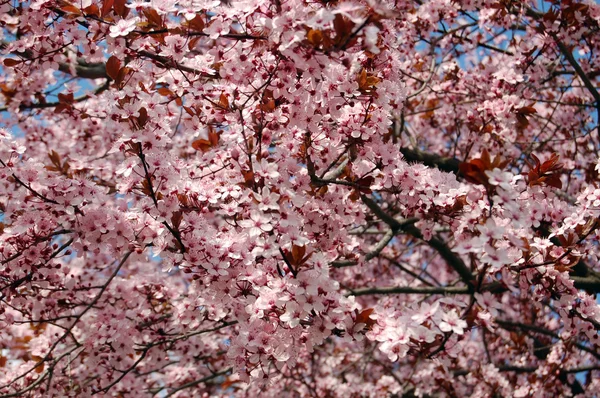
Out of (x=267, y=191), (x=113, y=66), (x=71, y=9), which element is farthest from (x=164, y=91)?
(x=267, y=191)

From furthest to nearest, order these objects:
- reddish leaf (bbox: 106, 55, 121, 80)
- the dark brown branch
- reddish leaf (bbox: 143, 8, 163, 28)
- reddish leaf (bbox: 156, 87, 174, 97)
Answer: the dark brown branch
reddish leaf (bbox: 156, 87, 174, 97)
reddish leaf (bbox: 106, 55, 121, 80)
reddish leaf (bbox: 143, 8, 163, 28)

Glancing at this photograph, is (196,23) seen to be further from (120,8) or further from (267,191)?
(267,191)

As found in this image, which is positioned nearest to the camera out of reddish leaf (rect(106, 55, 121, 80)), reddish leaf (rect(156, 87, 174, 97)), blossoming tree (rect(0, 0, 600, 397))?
blossoming tree (rect(0, 0, 600, 397))

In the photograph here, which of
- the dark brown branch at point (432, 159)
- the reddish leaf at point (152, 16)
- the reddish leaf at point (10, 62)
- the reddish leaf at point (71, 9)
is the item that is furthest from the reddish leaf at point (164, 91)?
the dark brown branch at point (432, 159)

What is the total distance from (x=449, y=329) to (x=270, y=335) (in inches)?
33.4

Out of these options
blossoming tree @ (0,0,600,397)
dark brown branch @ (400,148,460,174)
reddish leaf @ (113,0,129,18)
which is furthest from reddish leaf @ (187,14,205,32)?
dark brown branch @ (400,148,460,174)

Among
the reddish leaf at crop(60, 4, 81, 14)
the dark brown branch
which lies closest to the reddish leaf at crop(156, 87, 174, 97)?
the reddish leaf at crop(60, 4, 81, 14)

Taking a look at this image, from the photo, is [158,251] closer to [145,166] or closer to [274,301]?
[145,166]

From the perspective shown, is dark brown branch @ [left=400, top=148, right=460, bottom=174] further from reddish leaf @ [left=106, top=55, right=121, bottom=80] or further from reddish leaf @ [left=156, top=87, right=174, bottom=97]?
reddish leaf @ [left=106, top=55, right=121, bottom=80]

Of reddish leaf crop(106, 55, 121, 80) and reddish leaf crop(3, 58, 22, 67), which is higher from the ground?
reddish leaf crop(106, 55, 121, 80)

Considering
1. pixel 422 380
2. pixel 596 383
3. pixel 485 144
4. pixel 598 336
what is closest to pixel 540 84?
pixel 485 144

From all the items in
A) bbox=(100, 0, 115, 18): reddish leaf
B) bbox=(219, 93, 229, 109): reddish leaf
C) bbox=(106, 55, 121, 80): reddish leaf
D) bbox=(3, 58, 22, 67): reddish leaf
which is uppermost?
bbox=(100, 0, 115, 18): reddish leaf

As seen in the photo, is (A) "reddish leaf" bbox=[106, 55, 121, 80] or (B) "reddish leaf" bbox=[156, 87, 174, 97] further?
(B) "reddish leaf" bbox=[156, 87, 174, 97]

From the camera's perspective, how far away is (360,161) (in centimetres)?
294
